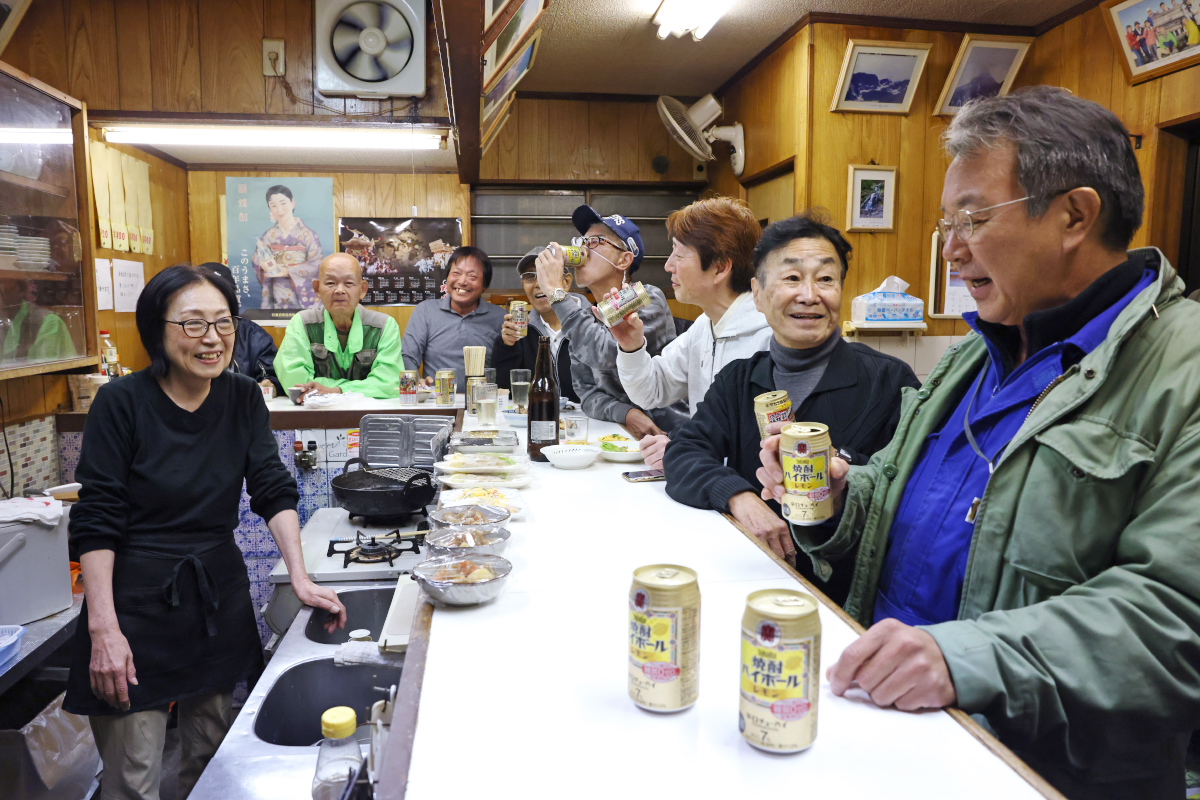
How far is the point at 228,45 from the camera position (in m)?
4.45

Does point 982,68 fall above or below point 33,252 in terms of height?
above

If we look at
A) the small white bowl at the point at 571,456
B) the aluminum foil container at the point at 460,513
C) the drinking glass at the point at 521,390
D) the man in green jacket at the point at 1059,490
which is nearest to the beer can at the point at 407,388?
the drinking glass at the point at 521,390

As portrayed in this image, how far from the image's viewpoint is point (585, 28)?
15.8 ft

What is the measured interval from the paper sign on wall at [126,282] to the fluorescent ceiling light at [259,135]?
0.81 meters

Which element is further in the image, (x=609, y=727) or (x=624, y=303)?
(x=624, y=303)

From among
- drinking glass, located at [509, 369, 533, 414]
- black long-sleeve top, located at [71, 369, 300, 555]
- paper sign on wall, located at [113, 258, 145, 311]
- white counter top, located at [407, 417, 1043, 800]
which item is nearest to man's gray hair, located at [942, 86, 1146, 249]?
white counter top, located at [407, 417, 1043, 800]

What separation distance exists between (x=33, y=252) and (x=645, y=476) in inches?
124

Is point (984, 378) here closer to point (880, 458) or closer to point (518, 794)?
point (880, 458)

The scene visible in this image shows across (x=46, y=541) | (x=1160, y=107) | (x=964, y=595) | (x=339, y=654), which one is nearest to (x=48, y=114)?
(x=46, y=541)

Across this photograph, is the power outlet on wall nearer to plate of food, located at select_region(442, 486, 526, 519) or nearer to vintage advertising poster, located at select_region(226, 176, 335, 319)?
vintage advertising poster, located at select_region(226, 176, 335, 319)

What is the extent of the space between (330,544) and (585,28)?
3637 mm

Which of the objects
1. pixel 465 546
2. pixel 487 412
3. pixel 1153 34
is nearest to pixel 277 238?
pixel 487 412

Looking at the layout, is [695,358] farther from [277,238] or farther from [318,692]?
[277,238]

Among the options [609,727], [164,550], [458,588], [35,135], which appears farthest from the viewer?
[35,135]
